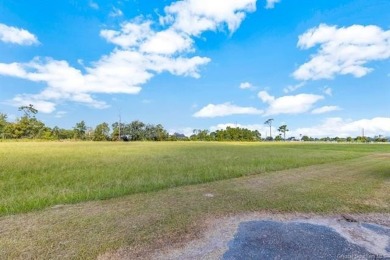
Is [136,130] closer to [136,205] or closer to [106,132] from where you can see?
[106,132]

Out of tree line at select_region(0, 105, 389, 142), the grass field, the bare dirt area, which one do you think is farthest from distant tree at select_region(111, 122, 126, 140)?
the bare dirt area

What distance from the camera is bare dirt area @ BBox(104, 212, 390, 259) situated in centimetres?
343

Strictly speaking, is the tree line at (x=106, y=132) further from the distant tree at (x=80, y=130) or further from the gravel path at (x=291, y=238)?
the gravel path at (x=291, y=238)

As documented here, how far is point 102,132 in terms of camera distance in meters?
88.7

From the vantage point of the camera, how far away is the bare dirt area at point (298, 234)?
343cm

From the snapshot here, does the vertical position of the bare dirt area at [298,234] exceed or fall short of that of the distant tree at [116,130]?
it falls short

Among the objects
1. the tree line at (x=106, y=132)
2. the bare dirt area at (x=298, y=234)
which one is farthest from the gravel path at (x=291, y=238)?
the tree line at (x=106, y=132)

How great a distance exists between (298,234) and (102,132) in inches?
3551

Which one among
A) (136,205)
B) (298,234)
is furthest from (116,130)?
Answer: (298,234)

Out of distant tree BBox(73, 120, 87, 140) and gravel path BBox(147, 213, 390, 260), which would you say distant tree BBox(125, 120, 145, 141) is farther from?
gravel path BBox(147, 213, 390, 260)

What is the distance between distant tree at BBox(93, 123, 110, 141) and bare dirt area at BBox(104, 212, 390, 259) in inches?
3442

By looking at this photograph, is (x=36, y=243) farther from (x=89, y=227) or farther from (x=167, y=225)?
(x=167, y=225)

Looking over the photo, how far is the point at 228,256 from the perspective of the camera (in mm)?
3387

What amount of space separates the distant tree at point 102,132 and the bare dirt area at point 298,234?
87.4m
